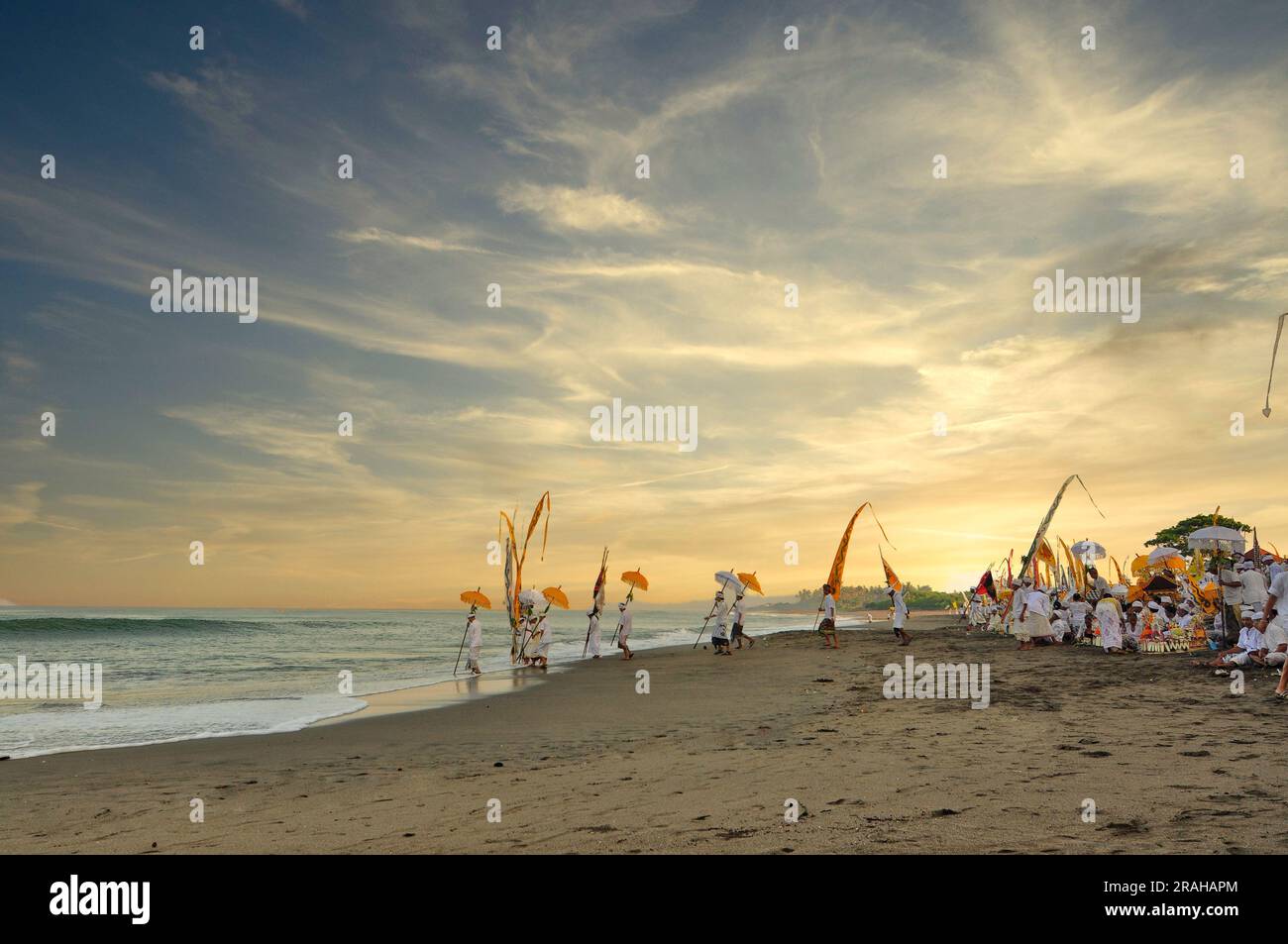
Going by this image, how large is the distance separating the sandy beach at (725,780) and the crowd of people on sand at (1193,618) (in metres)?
0.97

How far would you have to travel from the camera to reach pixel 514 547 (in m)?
25.8

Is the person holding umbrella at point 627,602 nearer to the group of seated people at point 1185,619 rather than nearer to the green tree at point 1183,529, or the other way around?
the group of seated people at point 1185,619

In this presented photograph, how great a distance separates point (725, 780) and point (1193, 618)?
71.6 feet

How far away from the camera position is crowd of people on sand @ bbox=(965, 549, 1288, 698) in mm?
13898

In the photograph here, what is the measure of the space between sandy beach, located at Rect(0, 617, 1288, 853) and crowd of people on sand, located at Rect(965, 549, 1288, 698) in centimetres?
97

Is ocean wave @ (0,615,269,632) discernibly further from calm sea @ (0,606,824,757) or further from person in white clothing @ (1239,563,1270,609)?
person in white clothing @ (1239,563,1270,609)

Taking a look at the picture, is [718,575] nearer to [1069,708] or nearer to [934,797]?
[1069,708]

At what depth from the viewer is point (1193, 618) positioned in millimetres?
22938

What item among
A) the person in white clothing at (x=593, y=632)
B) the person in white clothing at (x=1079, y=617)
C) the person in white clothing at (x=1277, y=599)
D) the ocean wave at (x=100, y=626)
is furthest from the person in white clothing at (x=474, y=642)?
the ocean wave at (x=100, y=626)

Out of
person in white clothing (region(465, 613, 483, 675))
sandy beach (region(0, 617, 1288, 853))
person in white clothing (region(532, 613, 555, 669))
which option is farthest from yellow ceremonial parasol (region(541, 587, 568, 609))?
sandy beach (region(0, 617, 1288, 853))

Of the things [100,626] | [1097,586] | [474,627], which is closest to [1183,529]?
[1097,586]

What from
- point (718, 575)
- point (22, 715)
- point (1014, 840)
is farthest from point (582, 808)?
point (718, 575)

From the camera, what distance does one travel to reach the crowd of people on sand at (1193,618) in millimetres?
13898

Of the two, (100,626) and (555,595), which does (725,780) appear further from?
(100,626)
